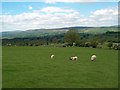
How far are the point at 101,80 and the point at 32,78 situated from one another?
5.00 metres

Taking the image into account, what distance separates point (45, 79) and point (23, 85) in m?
2.82

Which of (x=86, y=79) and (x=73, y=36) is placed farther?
(x=73, y=36)

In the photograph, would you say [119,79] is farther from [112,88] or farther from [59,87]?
[59,87]

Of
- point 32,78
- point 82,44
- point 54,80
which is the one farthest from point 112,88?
point 82,44

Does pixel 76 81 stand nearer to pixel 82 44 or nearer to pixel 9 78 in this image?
pixel 9 78

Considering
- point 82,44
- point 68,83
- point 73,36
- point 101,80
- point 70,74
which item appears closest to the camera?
point 68,83

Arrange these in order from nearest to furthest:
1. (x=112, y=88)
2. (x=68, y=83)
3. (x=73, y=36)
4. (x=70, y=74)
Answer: (x=112, y=88)
(x=68, y=83)
(x=70, y=74)
(x=73, y=36)

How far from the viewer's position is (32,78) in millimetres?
20406

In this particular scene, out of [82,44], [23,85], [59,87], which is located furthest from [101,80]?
[82,44]

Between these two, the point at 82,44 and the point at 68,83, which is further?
the point at 82,44

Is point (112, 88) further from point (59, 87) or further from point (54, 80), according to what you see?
point (54, 80)

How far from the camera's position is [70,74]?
74.7 ft

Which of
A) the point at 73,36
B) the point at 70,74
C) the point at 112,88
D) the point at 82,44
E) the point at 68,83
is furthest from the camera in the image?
the point at 73,36

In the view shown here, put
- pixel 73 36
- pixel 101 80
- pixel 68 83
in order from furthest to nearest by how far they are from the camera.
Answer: pixel 73 36 → pixel 101 80 → pixel 68 83
